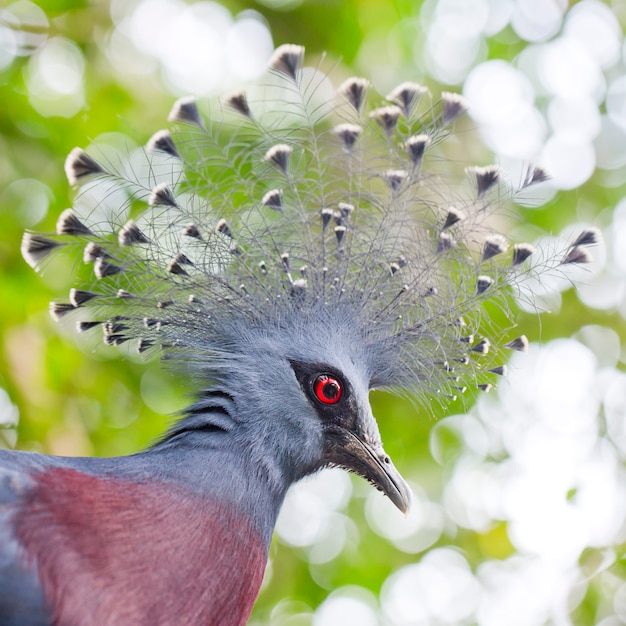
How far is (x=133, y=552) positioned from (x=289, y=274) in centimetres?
93

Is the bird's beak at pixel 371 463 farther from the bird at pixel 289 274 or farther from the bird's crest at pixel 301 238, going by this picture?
the bird's crest at pixel 301 238

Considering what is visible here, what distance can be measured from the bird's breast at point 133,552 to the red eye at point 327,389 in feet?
1.50

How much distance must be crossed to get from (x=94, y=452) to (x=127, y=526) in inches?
67.8

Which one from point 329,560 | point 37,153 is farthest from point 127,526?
point 329,560

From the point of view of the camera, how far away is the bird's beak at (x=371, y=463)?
2.11 m

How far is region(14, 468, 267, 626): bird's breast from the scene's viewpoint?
1498 mm

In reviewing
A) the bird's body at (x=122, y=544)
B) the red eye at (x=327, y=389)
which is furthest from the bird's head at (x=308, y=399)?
the bird's body at (x=122, y=544)

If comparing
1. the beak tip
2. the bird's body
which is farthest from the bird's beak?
the bird's body

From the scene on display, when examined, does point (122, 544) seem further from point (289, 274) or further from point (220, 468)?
point (289, 274)

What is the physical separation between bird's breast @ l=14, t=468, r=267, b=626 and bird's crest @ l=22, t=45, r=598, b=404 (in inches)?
19.9

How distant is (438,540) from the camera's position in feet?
12.9

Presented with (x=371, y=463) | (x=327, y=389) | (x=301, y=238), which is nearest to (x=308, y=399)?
(x=327, y=389)

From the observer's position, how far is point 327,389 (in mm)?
2146

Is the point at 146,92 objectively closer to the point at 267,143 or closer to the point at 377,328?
the point at 267,143
